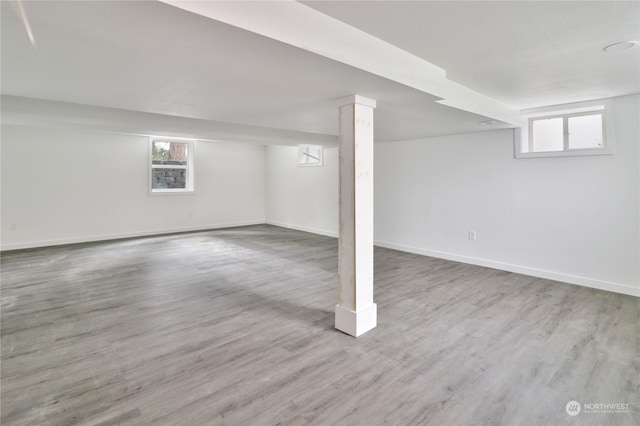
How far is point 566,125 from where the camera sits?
3984 millimetres

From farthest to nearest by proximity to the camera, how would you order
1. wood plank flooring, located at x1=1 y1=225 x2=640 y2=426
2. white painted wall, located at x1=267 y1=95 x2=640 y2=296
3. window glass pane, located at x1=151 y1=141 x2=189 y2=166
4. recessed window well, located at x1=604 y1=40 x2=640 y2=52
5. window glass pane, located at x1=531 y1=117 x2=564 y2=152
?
1. window glass pane, located at x1=151 y1=141 x2=189 y2=166
2. window glass pane, located at x1=531 y1=117 x2=564 y2=152
3. white painted wall, located at x1=267 y1=95 x2=640 y2=296
4. recessed window well, located at x1=604 y1=40 x2=640 y2=52
5. wood plank flooring, located at x1=1 y1=225 x2=640 y2=426

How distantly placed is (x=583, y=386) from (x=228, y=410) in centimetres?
224

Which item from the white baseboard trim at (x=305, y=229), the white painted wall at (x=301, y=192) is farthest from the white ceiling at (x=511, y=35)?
the white baseboard trim at (x=305, y=229)

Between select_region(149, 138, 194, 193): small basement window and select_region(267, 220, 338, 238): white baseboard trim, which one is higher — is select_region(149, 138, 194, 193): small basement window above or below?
above

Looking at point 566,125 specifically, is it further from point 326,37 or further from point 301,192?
point 301,192

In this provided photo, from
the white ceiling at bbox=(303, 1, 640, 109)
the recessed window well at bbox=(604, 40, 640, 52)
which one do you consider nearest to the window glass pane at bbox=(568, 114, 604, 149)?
the white ceiling at bbox=(303, 1, 640, 109)

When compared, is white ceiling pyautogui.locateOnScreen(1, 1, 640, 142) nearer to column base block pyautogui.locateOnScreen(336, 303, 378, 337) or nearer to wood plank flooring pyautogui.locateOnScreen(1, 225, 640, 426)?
column base block pyautogui.locateOnScreen(336, 303, 378, 337)

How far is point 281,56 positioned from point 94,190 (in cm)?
653

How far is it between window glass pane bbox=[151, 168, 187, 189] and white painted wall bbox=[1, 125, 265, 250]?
27 cm

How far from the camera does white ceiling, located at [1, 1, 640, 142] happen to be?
1.45 metres

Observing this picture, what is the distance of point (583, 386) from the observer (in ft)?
6.51

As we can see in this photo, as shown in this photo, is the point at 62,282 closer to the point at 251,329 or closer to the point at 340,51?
the point at 251,329

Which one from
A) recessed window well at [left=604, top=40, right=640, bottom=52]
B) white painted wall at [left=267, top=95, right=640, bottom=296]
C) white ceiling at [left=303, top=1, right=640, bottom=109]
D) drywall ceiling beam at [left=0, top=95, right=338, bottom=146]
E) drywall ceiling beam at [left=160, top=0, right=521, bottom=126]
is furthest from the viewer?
white painted wall at [left=267, top=95, right=640, bottom=296]

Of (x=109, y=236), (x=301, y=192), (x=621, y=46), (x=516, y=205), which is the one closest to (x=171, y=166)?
(x=109, y=236)
